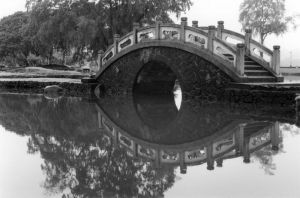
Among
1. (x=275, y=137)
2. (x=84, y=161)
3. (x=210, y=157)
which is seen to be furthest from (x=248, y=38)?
(x=84, y=161)

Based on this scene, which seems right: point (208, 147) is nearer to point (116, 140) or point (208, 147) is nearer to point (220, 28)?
point (116, 140)

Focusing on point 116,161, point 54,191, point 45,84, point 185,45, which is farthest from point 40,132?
point 45,84

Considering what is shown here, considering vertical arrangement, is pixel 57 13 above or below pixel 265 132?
above

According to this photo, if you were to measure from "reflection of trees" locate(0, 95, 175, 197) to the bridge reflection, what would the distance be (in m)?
0.25

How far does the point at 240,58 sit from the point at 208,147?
603cm

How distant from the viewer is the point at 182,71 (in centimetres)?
1370

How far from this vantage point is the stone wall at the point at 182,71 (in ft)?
41.9

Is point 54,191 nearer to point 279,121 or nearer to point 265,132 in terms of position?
point 265,132

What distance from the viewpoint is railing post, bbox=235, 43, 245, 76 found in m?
12.0

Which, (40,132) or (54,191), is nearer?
(54,191)

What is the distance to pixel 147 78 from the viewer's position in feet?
54.0

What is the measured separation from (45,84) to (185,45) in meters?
7.39

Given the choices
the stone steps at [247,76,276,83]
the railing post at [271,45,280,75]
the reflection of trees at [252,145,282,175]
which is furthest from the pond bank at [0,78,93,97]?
the reflection of trees at [252,145,282,175]

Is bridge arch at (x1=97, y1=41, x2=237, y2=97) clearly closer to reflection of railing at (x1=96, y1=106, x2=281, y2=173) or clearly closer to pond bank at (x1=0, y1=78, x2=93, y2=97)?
pond bank at (x1=0, y1=78, x2=93, y2=97)
